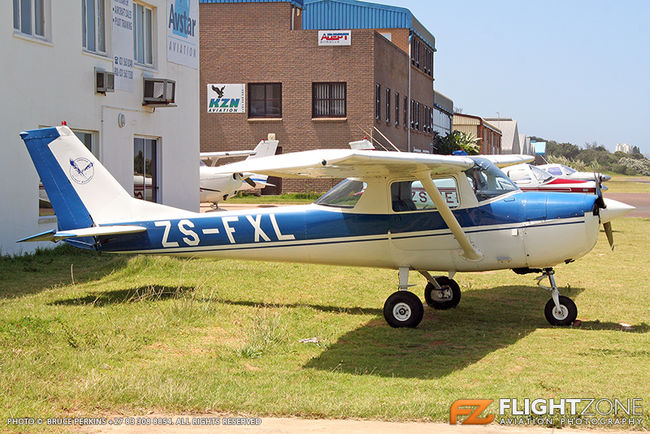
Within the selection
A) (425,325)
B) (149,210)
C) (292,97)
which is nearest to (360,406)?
(425,325)

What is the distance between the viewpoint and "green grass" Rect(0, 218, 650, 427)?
6016 mm

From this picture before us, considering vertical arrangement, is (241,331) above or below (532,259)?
below

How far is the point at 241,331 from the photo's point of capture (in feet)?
28.7

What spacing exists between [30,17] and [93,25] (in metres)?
2.15

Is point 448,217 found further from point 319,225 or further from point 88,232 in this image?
point 88,232

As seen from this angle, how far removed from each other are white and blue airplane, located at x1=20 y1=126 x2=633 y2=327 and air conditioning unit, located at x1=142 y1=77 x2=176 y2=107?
757cm

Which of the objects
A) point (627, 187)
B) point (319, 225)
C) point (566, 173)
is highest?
point (566, 173)

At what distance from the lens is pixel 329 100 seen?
38.5 metres

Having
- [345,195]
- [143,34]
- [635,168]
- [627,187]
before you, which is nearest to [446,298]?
[345,195]

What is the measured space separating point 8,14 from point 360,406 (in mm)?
10625

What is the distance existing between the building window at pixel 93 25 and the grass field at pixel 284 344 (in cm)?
533

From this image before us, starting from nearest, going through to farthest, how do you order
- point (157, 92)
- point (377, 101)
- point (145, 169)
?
1. point (157, 92)
2. point (145, 169)
3. point (377, 101)

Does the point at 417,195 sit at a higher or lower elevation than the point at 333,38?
lower

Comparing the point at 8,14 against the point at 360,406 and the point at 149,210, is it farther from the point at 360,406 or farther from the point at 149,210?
the point at 360,406
